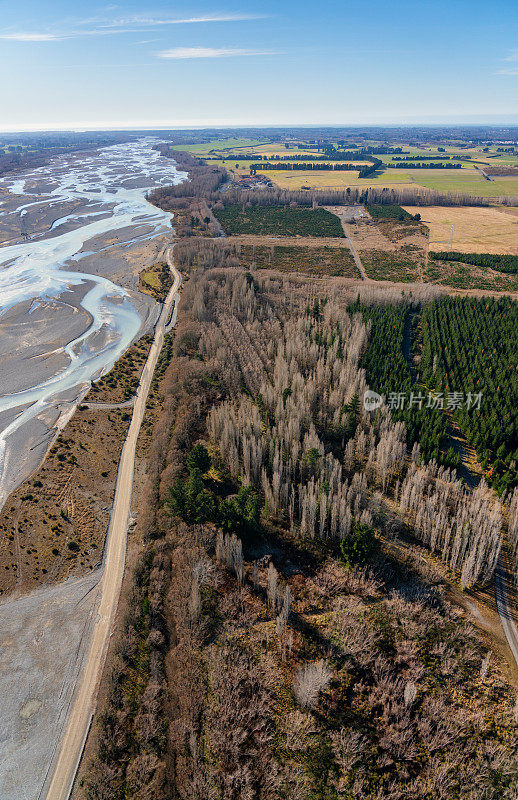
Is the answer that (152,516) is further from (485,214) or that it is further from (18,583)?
(485,214)

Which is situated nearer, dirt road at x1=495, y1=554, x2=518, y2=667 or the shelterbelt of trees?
the shelterbelt of trees

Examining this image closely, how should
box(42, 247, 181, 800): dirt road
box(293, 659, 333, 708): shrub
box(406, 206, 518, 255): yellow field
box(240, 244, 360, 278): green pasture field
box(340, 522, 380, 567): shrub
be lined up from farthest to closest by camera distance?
1. box(406, 206, 518, 255): yellow field
2. box(240, 244, 360, 278): green pasture field
3. box(340, 522, 380, 567): shrub
4. box(42, 247, 181, 800): dirt road
5. box(293, 659, 333, 708): shrub

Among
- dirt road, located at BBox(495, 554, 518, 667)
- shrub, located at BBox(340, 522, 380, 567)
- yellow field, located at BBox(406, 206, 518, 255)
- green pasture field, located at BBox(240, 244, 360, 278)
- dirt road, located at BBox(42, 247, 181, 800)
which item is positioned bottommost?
dirt road, located at BBox(42, 247, 181, 800)

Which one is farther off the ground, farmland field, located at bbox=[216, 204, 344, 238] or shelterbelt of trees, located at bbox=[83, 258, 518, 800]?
farmland field, located at bbox=[216, 204, 344, 238]

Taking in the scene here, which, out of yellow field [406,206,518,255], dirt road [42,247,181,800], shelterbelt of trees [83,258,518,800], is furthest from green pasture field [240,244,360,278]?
dirt road [42,247,181,800]

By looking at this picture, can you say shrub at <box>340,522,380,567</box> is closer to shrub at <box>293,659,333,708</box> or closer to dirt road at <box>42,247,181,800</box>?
shrub at <box>293,659,333,708</box>

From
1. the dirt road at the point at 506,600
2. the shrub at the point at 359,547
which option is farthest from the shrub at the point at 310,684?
the dirt road at the point at 506,600

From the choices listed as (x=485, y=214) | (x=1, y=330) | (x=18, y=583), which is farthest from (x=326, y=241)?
(x=18, y=583)
